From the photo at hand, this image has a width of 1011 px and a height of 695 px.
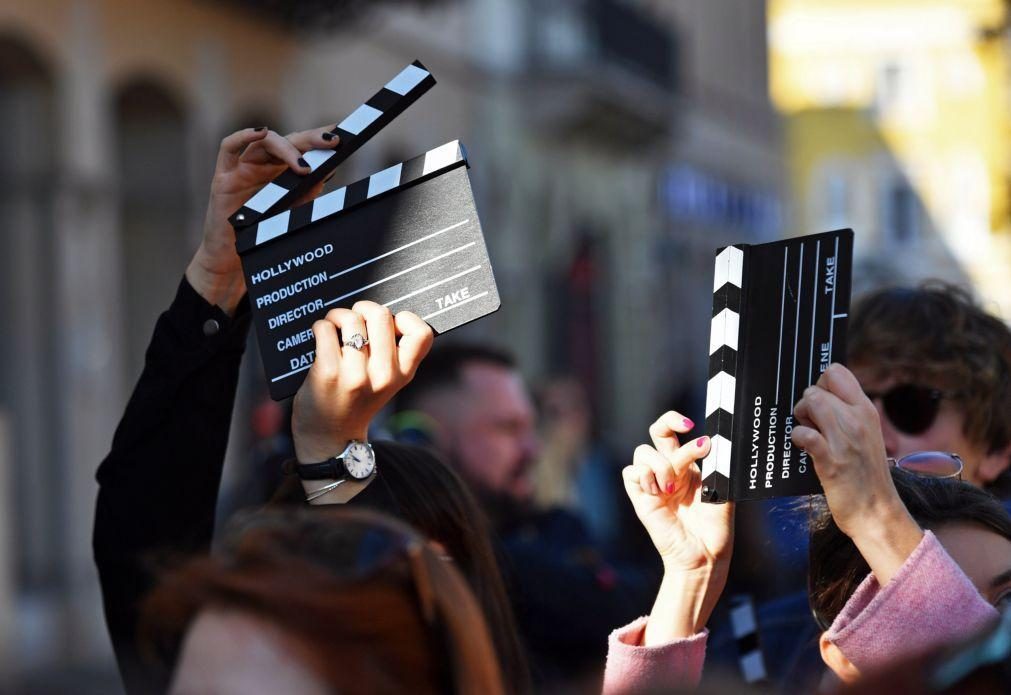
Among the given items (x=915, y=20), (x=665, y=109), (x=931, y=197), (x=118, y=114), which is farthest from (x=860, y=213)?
(x=118, y=114)

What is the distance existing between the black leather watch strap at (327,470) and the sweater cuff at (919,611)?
2.57ft

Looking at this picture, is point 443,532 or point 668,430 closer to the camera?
point 668,430

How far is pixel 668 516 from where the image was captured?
2494 millimetres

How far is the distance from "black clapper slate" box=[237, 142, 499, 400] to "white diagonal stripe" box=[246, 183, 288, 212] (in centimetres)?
3

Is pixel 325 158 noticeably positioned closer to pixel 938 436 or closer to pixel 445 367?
pixel 938 436

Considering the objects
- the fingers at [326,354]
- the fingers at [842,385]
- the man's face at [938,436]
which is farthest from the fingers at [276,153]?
the man's face at [938,436]

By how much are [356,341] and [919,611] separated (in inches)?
34.2

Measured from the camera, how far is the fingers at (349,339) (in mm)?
2506

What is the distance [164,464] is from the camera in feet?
9.02

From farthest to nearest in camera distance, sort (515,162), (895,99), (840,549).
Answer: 1. (895,99)
2. (515,162)
3. (840,549)

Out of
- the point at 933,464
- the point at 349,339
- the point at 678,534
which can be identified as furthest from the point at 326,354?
the point at 933,464

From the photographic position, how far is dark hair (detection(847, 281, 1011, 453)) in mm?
3266

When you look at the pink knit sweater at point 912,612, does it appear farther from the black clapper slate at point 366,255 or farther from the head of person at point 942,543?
the black clapper slate at point 366,255

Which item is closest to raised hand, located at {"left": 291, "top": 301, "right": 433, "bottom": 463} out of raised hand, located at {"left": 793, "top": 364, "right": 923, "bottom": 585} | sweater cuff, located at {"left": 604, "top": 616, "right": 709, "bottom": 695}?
sweater cuff, located at {"left": 604, "top": 616, "right": 709, "bottom": 695}
